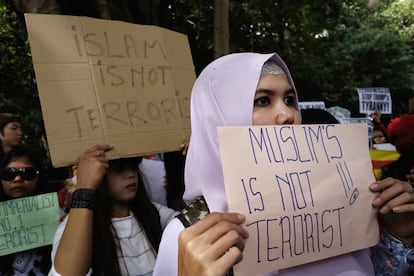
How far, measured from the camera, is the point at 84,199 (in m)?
1.76

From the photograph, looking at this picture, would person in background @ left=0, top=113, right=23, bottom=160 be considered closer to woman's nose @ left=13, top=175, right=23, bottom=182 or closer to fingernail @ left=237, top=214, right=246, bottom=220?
woman's nose @ left=13, top=175, right=23, bottom=182

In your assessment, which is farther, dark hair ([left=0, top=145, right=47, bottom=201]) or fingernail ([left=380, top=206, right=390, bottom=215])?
dark hair ([left=0, top=145, right=47, bottom=201])

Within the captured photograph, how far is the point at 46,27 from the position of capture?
181 centimetres

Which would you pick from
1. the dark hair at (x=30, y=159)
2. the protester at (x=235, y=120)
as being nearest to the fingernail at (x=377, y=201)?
the protester at (x=235, y=120)

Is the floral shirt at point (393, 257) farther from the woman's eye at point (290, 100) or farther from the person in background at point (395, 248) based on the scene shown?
the woman's eye at point (290, 100)

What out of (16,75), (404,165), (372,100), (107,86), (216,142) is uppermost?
(16,75)

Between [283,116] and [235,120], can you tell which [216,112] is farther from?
[283,116]

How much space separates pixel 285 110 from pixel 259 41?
8335 millimetres

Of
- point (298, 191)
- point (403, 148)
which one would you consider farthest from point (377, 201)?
point (403, 148)

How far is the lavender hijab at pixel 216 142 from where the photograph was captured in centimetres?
125

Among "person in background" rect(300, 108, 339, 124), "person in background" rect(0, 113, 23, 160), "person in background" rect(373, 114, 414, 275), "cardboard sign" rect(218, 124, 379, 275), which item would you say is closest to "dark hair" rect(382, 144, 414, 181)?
"person in background" rect(300, 108, 339, 124)

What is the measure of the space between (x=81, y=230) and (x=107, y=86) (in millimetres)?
582

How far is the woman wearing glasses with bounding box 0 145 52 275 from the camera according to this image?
93.1 inches

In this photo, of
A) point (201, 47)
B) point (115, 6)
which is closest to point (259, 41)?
point (201, 47)
